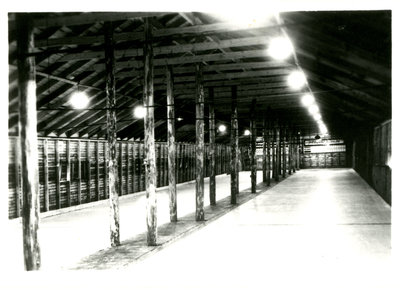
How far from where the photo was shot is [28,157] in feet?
22.0

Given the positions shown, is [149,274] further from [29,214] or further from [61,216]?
[61,216]

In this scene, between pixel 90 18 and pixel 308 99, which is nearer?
pixel 90 18

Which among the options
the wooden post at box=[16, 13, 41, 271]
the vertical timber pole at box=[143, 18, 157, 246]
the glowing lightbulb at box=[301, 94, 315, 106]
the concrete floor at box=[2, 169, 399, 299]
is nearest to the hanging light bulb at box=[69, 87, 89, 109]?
the concrete floor at box=[2, 169, 399, 299]

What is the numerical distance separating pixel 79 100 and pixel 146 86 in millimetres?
4655

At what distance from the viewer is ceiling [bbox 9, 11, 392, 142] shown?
8.94m

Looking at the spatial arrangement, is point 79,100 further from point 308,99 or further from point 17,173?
point 308,99

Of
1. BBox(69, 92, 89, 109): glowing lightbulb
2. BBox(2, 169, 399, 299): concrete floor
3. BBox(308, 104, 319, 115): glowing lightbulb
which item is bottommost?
BBox(2, 169, 399, 299): concrete floor

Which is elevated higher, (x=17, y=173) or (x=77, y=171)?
(x=17, y=173)

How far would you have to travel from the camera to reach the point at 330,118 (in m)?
29.0

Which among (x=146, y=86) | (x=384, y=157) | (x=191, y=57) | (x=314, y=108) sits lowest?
(x=384, y=157)

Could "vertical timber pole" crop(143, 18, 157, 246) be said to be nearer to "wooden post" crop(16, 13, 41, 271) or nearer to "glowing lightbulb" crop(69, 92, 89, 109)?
"wooden post" crop(16, 13, 41, 271)

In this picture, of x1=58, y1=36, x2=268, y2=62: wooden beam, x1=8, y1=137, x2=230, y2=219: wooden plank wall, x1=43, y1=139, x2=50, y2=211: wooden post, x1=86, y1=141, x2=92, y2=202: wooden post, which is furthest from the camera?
x1=86, y1=141, x2=92, y2=202: wooden post

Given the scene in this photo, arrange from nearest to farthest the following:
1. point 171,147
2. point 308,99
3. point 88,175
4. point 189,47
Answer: point 189,47
point 171,147
point 88,175
point 308,99

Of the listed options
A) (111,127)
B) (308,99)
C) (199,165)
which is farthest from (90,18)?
(308,99)
